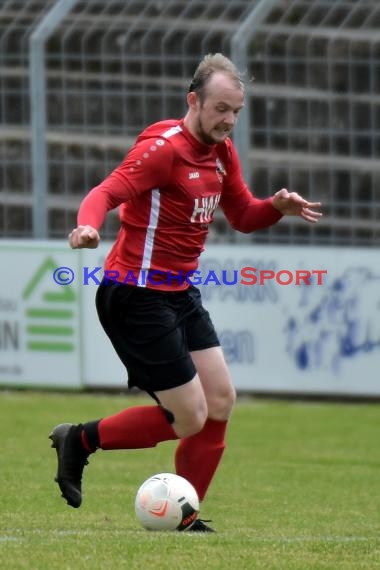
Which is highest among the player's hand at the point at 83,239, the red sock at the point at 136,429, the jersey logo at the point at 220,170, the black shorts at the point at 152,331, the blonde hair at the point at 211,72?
the blonde hair at the point at 211,72

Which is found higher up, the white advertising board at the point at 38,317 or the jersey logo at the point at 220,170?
the jersey logo at the point at 220,170

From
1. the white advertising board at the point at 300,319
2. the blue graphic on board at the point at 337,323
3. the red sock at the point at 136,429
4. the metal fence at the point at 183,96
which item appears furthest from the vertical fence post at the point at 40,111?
the red sock at the point at 136,429

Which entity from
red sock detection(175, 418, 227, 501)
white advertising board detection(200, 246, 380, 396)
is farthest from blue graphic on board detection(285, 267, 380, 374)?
red sock detection(175, 418, 227, 501)

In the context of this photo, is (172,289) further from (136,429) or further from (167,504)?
(167,504)

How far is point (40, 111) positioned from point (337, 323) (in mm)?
3297

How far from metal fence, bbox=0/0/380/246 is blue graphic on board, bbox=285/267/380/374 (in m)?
0.48

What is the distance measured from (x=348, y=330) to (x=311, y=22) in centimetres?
266

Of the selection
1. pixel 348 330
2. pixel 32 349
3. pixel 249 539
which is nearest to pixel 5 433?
pixel 32 349

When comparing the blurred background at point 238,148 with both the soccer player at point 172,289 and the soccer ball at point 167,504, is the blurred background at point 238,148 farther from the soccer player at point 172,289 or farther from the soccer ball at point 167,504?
the soccer ball at point 167,504

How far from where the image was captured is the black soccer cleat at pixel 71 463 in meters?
7.08

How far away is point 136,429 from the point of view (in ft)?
23.0

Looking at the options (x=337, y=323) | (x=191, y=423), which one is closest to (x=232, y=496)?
(x=191, y=423)

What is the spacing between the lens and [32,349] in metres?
14.2

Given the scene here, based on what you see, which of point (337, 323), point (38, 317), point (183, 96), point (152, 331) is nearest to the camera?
point (152, 331)
